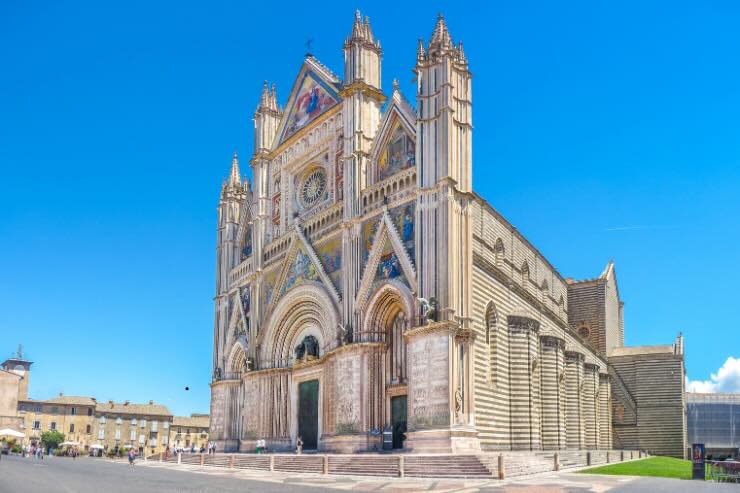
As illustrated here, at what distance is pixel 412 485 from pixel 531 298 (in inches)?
800

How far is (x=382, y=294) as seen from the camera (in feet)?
119

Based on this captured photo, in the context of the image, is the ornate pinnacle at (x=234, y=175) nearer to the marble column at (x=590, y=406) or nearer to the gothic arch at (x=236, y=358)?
the gothic arch at (x=236, y=358)

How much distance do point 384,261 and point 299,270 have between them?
27.4 feet

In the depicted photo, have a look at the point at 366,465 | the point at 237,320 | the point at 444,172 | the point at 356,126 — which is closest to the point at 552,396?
the point at 444,172

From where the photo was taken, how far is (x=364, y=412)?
118 ft

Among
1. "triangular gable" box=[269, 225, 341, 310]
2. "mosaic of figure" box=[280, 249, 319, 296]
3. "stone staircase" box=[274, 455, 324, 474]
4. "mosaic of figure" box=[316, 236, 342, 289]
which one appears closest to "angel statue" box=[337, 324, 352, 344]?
"triangular gable" box=[269, 225, 341, 310]

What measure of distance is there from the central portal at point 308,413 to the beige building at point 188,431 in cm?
5539

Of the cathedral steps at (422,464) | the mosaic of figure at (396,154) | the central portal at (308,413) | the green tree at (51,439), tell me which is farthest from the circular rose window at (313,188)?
the green tree at (51,439)

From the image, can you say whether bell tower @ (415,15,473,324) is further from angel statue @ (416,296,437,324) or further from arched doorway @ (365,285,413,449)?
arched doorway @ (365,285,413,449)

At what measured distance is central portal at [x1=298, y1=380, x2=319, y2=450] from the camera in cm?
4153

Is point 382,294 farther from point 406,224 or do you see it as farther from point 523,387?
point 523,387

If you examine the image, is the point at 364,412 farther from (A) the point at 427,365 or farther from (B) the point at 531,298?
(B) the point at 531,298

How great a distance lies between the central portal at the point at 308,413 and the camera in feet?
136

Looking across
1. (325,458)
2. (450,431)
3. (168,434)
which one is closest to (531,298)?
(450,431)
